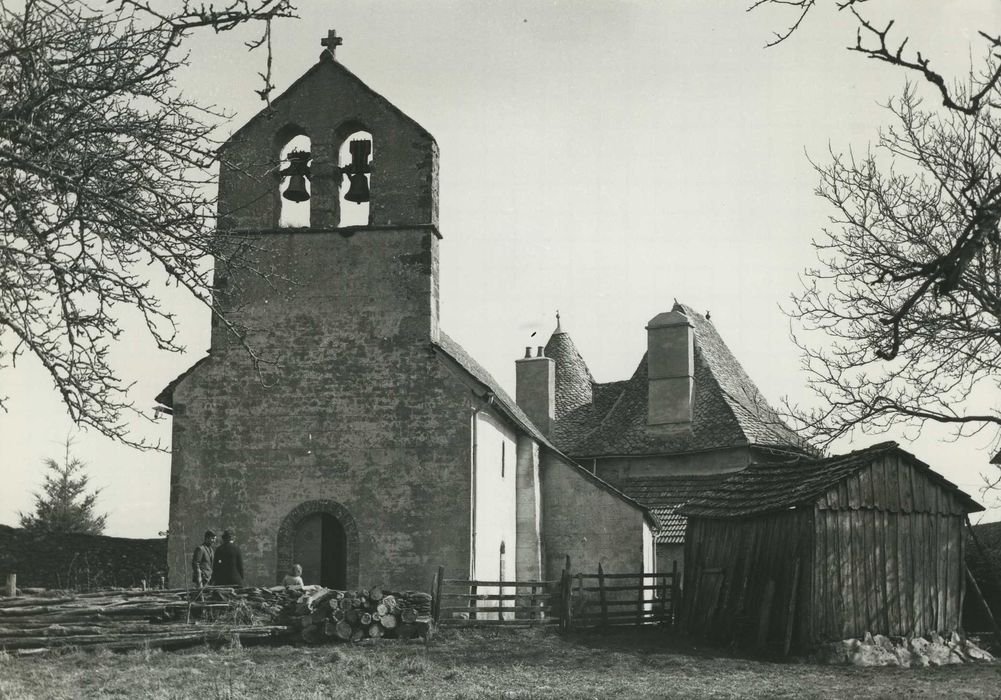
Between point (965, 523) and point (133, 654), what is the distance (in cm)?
1377

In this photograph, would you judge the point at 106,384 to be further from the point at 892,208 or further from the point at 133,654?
the point at 892,208

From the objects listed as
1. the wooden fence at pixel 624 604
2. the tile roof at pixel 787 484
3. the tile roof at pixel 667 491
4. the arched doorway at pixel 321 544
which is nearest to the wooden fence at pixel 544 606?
the wooden fence at pixel 624 604

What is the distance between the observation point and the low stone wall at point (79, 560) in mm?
24688

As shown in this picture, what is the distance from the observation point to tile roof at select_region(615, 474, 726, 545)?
2995 centimetres

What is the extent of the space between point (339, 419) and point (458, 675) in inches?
317

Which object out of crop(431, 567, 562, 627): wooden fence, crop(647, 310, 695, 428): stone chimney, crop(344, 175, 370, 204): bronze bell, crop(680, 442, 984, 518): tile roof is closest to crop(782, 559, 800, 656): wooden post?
crop(680, 442, 984, 518): tile roof

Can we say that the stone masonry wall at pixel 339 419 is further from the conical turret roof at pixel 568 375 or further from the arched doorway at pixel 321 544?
the conical turret roof at pixel 568 375

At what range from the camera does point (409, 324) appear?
21312mm

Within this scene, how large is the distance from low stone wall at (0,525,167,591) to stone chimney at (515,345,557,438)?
1210cm

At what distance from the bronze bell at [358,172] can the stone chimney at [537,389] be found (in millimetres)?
13061

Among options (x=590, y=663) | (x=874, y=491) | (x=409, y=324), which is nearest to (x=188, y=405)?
(x=409, y=324)

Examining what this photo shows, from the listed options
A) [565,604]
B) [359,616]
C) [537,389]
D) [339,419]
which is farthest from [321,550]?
[537,389]

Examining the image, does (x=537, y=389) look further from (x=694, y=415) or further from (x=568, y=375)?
(x=694, y=415)

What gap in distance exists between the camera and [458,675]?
1409 cm
